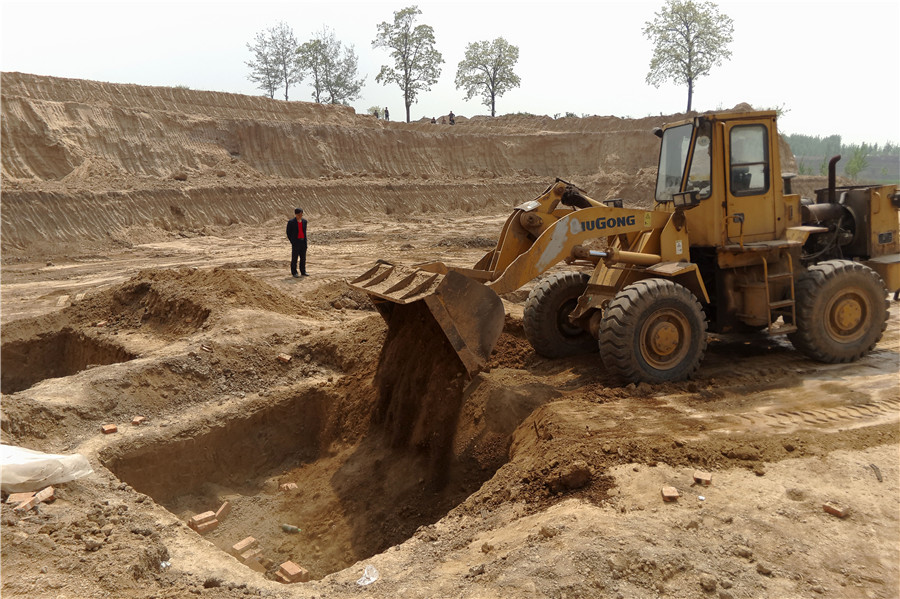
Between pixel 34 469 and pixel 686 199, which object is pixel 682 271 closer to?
pixel 686 199

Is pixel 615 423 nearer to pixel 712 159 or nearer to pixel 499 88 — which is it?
pixel 712 159

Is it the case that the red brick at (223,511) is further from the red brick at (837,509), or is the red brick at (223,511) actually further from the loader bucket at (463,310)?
the red brick at (837,509)

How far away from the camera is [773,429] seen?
19.3 feet

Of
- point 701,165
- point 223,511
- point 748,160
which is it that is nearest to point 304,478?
point 223,511

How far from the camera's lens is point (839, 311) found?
25.0 feet

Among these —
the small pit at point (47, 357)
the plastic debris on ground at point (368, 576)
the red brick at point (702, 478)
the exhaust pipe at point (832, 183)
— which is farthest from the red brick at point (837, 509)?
the small pit at point (47, 357)

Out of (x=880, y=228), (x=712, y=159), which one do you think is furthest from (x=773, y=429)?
(x=880, y=228)

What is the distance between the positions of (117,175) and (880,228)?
80.3ft

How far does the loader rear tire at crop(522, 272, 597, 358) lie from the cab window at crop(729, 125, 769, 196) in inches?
79.4

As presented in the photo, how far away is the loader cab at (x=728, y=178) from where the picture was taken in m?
7.21

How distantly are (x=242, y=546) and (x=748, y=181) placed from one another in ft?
21.4

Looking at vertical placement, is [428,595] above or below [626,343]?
below

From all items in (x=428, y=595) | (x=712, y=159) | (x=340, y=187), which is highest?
(x=340, y=187)

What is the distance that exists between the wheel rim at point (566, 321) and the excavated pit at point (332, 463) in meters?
1.66
